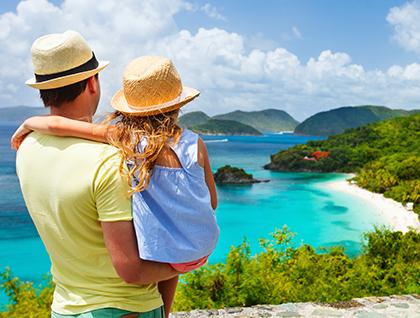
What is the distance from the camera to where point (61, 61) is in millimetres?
1128

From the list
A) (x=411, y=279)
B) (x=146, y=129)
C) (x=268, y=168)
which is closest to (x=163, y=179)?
(x=146, y=129)

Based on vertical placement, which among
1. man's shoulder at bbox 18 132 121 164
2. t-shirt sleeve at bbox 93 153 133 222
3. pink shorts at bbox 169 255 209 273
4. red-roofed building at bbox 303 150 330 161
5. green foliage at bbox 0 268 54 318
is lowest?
red-roofed building at bbox 303 150 330 161

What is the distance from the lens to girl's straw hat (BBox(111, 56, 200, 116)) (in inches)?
44.1

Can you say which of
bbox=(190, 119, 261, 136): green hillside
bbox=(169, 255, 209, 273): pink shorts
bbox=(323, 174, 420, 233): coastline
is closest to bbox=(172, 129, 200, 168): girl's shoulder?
bbox=(169, 255, 209, 273): pink shorts

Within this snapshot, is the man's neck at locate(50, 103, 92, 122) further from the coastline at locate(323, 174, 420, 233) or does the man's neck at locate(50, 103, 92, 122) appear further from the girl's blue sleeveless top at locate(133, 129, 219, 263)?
the coastline at locate(323, 174, 420, 233)

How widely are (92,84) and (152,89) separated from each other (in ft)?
0.53

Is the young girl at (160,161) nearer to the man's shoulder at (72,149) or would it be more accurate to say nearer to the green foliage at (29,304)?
the man's shoulder at (72,149)

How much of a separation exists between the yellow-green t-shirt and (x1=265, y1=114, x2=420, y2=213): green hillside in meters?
27.9

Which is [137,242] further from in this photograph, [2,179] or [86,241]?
[2,179]

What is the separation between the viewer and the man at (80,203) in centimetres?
102

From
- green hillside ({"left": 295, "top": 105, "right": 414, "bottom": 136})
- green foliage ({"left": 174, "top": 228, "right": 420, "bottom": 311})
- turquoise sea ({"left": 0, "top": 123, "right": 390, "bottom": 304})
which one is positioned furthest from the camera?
green hillside ({"left": 295, "top": 105, "right": 414, "bottom": 136})

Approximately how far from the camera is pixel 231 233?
74.5 feet

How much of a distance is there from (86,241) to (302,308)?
244 cm

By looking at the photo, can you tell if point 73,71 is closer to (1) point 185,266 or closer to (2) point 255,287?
(1) point 185,266
